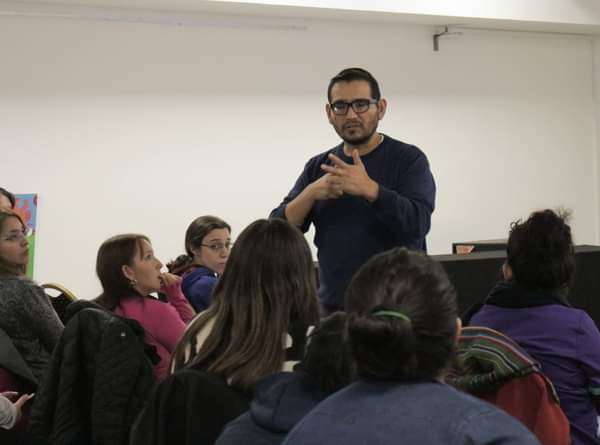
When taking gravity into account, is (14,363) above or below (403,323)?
below

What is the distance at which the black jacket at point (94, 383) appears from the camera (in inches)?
96.4

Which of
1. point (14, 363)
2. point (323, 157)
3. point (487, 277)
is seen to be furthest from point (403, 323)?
point (487, 277)

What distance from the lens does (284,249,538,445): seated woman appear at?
3.54 feet

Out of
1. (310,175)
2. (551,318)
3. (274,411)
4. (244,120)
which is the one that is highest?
(244,120)

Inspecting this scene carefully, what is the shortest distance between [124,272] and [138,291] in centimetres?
8

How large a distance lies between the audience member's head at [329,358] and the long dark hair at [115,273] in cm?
159

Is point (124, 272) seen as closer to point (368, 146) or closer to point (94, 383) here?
point (94, 383)

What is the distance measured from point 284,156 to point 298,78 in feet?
1.89

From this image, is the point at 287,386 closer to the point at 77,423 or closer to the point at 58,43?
the point at 77,423

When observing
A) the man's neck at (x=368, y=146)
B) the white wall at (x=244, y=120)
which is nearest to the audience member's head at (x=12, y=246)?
the man's neck at (x=368, y=146)

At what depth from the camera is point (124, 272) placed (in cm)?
285

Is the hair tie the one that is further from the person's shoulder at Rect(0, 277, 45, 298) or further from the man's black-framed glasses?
the person's shoulder at Rect(0, 277, 45, 298)

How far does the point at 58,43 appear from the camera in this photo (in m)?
5.39

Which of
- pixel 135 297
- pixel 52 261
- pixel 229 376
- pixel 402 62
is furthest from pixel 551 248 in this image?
pixel 402 62
